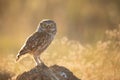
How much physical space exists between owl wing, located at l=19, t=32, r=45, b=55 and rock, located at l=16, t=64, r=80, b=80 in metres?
0.34

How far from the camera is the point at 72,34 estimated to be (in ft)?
68.8

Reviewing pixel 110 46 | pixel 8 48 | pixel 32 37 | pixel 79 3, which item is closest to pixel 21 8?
pixel 79 3

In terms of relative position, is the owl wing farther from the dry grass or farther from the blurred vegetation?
the dry grass

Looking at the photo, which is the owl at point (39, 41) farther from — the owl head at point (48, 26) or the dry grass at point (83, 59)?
the dry grass at point (83, 59)

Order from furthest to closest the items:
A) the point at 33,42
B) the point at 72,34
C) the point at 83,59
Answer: the point at 72,34, the point at 83,59, the point at 33,42

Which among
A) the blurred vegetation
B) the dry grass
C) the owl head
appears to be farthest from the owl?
the dry grass

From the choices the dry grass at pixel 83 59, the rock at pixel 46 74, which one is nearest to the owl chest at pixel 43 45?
the rock at pixel 46 74

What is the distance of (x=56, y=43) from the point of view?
18516 millimetres

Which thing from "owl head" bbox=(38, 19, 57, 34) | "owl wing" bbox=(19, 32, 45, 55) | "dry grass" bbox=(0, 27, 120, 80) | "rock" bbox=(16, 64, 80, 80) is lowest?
"rock" bbox=(16, 64, 80, 80)

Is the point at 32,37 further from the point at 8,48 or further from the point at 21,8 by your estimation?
the point at 21,8

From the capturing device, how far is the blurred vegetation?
57.1 ft

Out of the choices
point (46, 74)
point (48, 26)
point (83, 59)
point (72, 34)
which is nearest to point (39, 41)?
point (48, 26)

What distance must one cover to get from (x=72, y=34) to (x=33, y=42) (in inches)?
245

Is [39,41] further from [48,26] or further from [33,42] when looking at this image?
[48,26]
